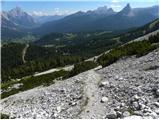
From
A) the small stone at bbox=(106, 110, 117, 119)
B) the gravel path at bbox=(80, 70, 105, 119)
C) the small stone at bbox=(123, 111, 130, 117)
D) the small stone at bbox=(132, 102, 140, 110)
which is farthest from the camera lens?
the gravel path at bbox=(80, 70, 105, 119)

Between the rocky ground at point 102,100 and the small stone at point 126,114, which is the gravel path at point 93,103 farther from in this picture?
the small stone at point 126,114

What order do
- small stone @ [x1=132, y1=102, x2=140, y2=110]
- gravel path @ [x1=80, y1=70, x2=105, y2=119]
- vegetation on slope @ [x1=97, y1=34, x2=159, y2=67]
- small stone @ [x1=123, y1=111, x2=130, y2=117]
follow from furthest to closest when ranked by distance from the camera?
vegetation on slope @ [x1=97, y1=34, x2=159, y2=67], gravel path @ [x1=80, y1=70, x2=105, y2=119], small stone @ [x1=132, y1=102, x2=140, y2=110], small stone @ [x1=123, y1=111, x2=130, y2=117]

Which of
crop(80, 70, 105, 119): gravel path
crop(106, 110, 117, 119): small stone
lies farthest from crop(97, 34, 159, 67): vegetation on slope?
crop(106, 110, 117, 119): small stone

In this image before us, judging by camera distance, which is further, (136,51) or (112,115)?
(136,51)

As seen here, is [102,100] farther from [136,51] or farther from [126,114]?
[136,51]

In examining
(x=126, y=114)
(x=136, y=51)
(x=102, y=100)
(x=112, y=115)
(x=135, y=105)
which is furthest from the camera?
(x=136, y=51)

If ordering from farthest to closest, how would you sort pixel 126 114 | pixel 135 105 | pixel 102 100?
1. pixel 102 100
2. pixel 135 105
3. pixel 126 114

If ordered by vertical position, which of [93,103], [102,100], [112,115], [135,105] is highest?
[135,105]

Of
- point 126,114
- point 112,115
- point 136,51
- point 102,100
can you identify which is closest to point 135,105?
point 126,114

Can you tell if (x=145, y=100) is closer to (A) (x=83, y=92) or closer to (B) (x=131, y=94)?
(B) (x=131, y=94)

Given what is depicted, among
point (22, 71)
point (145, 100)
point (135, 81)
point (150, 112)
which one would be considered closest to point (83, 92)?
point (135, 81)

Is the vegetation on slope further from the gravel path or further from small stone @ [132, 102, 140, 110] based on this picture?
small stone @ [132, 102, 140, 110]

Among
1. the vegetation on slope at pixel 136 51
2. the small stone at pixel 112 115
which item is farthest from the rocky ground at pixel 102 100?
the vegetation on slope at pixel 136 51
